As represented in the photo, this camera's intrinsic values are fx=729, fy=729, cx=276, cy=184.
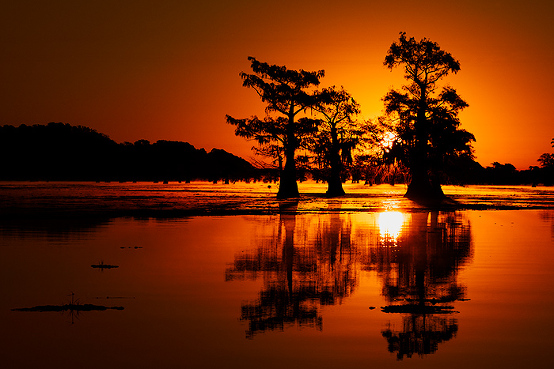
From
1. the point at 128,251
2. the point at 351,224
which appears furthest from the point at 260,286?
the point at 351,224

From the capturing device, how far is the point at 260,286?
12.1m

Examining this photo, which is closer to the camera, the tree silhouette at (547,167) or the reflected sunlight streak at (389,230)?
the reflected sunlight streak at (389,230)

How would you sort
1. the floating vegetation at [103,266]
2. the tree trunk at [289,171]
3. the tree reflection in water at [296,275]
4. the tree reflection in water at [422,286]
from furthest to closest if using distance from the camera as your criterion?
the tree trunk at [289,171] < the floating vegetation at [103,266] < the tree reflection in water at [296,275] < the tree reflection in water at [422,286]

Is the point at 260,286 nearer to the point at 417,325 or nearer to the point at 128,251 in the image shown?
the point at 417,325

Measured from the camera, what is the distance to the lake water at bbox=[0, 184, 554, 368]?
7500mm

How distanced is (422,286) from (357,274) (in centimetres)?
168

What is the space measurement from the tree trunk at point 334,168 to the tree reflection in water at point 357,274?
45.2 metres

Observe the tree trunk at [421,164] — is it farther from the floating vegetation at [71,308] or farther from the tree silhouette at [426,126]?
the floating vegetation at [71,308]

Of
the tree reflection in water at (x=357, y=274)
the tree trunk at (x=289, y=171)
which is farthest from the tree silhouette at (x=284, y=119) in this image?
the tree reflection in water at (x=357, y=274)

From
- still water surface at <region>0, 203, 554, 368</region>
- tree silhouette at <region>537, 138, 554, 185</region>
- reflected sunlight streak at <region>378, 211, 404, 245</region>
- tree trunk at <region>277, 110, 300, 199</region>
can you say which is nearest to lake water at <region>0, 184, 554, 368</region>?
still water surface at <region>0, 203, 554, 368</region>

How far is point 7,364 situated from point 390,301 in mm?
5597

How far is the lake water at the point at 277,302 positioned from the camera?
24.6 ft

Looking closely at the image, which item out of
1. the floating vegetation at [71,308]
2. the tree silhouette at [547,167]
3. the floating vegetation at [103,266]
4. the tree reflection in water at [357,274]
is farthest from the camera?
the tree silhouette at [547,167]

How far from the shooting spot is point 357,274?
531 inches
